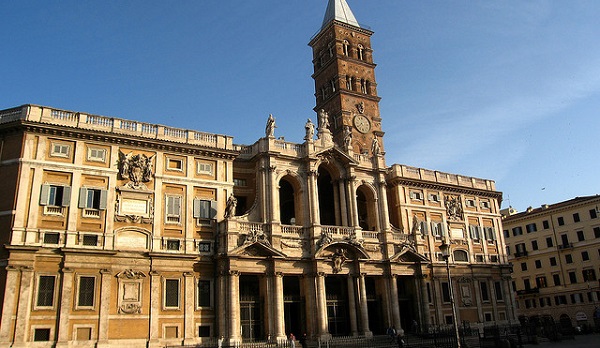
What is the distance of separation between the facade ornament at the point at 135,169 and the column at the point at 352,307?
17243 mm

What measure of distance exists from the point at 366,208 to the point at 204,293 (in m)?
17.6

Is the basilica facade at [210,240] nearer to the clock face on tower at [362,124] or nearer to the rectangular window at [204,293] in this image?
the rectangular window at [204,293]

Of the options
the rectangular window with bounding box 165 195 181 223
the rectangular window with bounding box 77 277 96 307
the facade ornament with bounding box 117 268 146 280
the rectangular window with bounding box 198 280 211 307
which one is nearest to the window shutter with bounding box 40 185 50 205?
the rectangular window with bounding box 77 277 96 307

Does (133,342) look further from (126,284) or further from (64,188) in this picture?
(64,188)

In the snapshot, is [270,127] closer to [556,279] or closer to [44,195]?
[44,195]

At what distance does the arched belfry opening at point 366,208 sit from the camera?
46.0m

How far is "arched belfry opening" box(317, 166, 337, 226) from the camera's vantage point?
156 ft

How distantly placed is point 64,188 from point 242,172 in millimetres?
13404

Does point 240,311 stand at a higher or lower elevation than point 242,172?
lower

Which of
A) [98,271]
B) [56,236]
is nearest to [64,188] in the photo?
[56,236]

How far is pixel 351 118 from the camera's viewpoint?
179 ft

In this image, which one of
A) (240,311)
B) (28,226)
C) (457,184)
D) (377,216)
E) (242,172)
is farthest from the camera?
(457,184)

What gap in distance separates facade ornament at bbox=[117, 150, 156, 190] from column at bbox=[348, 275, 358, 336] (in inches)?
679

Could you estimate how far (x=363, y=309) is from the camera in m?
40.9
